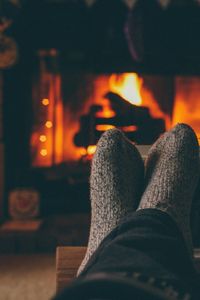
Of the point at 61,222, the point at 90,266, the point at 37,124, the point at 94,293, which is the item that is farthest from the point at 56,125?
the point at 94,293

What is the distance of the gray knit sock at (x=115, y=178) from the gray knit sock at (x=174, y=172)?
0.11 ft

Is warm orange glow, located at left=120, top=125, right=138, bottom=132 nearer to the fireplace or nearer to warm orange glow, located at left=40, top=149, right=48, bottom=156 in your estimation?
the fireplace

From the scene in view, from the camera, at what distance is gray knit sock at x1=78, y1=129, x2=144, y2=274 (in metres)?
1.32

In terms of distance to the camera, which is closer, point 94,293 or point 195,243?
point 94,293

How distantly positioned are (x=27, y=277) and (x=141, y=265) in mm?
1277

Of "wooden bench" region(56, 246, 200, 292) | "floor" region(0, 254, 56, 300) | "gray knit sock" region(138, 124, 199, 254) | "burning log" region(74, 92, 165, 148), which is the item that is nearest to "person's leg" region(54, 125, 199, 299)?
"gray knit sock" region(138, 124, 199, 254)

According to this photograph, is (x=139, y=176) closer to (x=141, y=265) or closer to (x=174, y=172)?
(x=174, y=172)

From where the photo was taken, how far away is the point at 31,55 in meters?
2.43

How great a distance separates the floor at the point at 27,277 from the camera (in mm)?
1873

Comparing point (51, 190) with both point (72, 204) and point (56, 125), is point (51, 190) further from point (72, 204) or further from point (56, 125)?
point (56, 125)

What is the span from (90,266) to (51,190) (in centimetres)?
161

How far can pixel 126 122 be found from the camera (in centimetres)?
247

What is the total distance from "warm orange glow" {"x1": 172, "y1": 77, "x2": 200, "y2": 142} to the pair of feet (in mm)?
1058

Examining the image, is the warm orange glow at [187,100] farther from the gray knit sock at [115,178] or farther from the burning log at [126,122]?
the gray knit sock at [115,178]
